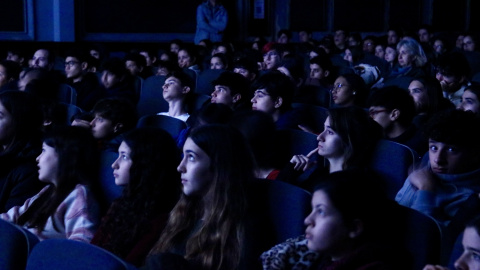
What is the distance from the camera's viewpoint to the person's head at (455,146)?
2.44 m

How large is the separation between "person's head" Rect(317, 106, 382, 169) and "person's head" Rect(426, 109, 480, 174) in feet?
1.44

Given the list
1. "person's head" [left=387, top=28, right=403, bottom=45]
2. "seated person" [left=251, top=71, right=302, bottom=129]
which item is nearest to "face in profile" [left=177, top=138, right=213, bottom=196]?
"seated person" [left=251, top=71, right=302, bottom=129]

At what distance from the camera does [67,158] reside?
2.65 meters

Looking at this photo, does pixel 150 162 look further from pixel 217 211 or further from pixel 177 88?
pixel 177 88

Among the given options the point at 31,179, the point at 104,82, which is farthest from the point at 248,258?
the point at 104,82

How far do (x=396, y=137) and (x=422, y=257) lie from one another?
1693 millimetres

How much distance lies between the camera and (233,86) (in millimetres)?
4504

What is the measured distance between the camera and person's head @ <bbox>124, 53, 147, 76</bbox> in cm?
679

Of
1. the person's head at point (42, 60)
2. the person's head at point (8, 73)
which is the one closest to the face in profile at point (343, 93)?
the person's head at point (8, 73)

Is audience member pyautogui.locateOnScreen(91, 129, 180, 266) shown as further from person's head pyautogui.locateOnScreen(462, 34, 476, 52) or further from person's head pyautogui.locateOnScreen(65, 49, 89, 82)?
person's head pyautogui.locateOnScreen(462, 34, 476, 52)

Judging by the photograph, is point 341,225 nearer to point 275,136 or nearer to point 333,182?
point 333,182

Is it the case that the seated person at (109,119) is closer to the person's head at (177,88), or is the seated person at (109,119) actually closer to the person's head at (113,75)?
the person's head at (177,88)

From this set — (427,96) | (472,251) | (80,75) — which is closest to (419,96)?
(427,96)

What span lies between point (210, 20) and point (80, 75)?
14.1 ft
